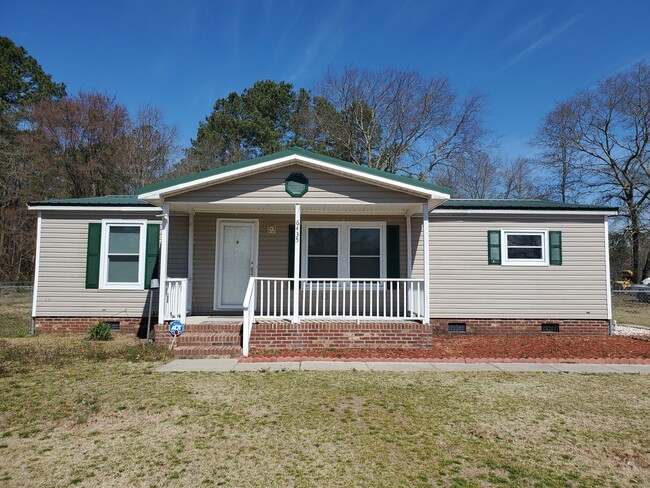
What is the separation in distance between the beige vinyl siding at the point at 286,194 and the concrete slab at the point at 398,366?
3.09 m

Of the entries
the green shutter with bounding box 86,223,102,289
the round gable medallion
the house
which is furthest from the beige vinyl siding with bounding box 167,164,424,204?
the green shutter with bounding box 86,223,102,289

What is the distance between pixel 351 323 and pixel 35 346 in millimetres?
6003

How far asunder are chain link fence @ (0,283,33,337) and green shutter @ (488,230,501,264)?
1072cm

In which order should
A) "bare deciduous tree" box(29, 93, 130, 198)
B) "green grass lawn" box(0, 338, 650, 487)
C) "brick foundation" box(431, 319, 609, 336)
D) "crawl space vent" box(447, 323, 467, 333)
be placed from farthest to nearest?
1. "bare deciduous tree" box(29, 93, 130, 198)
2. "crawl space vent" box(447, 323, 467, 333)
3. "brick foundation" box(431, 319, 609, 336)
4. "green grass lawn" box(0, 338, 650, 487)

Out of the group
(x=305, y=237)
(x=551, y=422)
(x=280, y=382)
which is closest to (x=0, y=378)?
(x=280, y=382)

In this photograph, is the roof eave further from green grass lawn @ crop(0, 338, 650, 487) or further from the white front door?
green grass lawn @ crop(0, 338, 650, 487)

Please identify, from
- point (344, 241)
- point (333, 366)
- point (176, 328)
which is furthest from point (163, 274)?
point (344, 241)

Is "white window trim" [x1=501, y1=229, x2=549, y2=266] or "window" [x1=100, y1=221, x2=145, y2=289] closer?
"window" [x1=100, y1=221, x2=145, y2=289]

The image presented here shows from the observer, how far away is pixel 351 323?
827cm

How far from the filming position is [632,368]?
7109mm

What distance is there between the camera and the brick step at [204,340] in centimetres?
783

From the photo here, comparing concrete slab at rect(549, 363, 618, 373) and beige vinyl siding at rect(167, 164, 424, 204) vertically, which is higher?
beige vinyl siding at rect(167, 164, 424, 204)

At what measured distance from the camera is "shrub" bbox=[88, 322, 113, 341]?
355 inches

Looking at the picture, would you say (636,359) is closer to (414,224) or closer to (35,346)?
(414,224)
